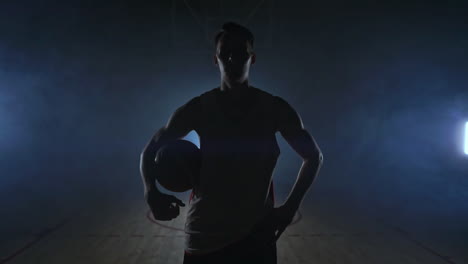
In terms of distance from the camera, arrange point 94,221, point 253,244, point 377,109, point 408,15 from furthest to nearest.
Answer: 1. point 377,109
2. point 408,15
3. point 94,221
4. point 253,244

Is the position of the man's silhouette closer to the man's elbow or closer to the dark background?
the man's elbow

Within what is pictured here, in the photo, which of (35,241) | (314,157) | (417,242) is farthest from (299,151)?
(35,241)

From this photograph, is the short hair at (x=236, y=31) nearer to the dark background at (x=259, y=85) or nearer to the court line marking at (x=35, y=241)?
the court line marking at (x=35, y=241)

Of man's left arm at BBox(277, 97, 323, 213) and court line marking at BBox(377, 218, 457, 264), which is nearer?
man's left arm at BBox(277, 97, 323, 213)

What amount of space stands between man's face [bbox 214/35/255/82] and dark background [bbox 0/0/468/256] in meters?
5.35

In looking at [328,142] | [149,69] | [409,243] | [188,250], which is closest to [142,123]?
[149,69]

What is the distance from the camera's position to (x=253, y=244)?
1055mm

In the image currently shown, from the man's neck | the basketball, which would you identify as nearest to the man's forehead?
the man's neck

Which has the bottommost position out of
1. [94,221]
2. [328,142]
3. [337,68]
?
[94,221]

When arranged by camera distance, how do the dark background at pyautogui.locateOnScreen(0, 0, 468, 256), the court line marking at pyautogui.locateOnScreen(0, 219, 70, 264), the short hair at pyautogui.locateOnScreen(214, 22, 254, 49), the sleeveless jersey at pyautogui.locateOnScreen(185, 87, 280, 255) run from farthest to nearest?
1. the dark background at pyautogui.locateOnScreen(0, 0, 468, 256)
2. the court line marking at pyautogui.locateOnScreen(0, 219, 70, 264)
3. the short hair at pyautogui.locateOnScreen(214, 22, 254, 49)
4. the sleeveless jersey at pyautogui.locateOnScreen(185, 87, 280, 255)

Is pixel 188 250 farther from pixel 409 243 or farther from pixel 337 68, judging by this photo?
pixel 337 68

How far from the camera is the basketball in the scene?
1111 mm

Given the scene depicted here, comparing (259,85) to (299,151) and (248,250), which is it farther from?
(248,250)

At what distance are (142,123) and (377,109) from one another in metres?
6.31
